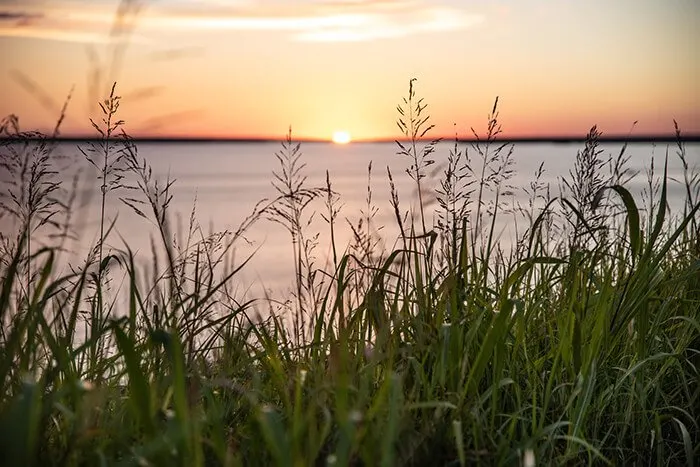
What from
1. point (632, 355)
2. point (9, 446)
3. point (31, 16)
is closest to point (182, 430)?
point (9, 446)

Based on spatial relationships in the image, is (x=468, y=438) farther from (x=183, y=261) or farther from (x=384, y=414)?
(x=183, y=261)

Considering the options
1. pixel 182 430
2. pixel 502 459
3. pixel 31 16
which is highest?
pixel 31 16

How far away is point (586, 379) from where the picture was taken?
248 centimetres

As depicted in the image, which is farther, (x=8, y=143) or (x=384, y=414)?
(x=8, y=143)

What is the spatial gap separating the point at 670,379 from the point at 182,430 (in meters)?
2.17

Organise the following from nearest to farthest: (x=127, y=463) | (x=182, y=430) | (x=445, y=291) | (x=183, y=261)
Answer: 1. (x=182, y=430)
2. (x=127, y=463)
3. (x=445, y=291)
4. (x=183, y=261)

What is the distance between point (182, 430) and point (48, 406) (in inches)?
11.7

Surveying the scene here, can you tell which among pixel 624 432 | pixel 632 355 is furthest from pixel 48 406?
pixel 632 355

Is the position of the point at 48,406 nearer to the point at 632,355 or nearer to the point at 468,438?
the point at 468,438

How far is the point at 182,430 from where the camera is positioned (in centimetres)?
151

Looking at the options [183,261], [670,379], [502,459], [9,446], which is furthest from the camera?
[670,379]

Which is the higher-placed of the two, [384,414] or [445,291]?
[445,291]

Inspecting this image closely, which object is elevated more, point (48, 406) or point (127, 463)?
point (48, 406)

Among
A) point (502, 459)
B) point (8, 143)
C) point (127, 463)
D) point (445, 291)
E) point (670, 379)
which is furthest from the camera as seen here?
point (670, 379)
